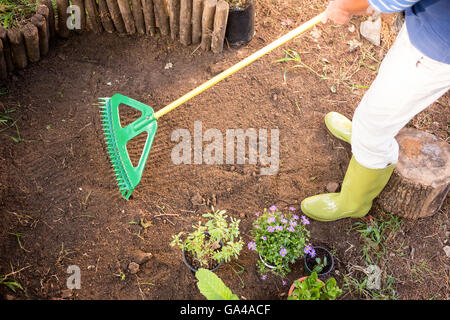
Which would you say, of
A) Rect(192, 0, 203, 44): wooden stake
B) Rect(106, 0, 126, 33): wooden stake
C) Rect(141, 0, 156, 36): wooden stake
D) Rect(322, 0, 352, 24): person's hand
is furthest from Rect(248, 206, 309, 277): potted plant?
Rect(106, 0, 126, 33): wooden stake

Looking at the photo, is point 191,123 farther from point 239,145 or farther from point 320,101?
point 320,101

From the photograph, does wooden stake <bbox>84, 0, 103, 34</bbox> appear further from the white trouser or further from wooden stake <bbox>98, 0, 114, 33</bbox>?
the white trouser

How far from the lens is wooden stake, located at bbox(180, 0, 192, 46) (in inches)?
142

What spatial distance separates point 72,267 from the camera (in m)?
2.75

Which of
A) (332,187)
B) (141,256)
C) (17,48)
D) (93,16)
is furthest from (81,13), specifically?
(332,187)

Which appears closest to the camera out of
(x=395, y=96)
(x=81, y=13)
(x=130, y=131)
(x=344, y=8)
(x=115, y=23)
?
(x=395, y=96)

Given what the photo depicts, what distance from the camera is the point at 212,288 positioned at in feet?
7.97

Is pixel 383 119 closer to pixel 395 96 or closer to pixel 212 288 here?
pixel 395 96

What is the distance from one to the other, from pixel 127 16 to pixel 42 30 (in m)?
0.73

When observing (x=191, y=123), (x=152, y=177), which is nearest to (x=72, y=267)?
(x=152, y=177)

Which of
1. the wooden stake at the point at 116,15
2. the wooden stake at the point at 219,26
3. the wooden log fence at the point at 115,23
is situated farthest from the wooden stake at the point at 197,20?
the wooden stake at the point at 116,15

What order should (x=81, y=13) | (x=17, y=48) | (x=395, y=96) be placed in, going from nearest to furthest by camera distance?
(x=395, y=96), (x=17, y=48), (x=81, y=13)

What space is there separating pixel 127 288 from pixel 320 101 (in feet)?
7.13

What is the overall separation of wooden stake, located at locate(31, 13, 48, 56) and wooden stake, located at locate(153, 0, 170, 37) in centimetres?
94
